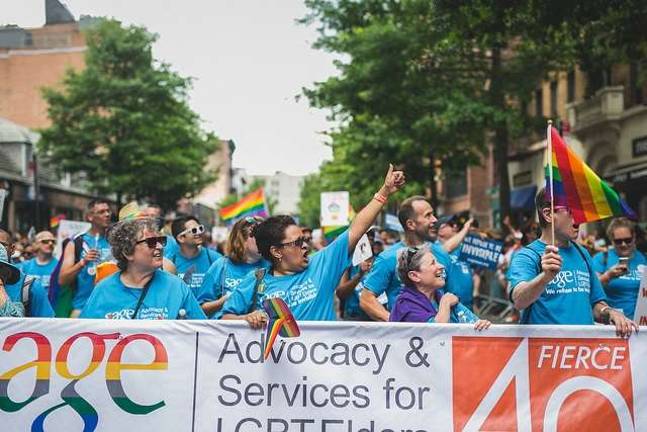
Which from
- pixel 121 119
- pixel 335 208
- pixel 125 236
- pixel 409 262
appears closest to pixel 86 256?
pixel 125 236

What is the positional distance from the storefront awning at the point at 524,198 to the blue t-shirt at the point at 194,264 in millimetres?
27938

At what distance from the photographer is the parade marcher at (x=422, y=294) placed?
5.29 meters

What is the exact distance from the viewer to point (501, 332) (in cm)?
486

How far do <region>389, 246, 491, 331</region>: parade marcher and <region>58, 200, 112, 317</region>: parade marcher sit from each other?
3.16 metres

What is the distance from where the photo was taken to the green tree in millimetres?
40969

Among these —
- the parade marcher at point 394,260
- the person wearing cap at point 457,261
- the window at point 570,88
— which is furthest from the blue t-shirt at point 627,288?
the window at point 570,88

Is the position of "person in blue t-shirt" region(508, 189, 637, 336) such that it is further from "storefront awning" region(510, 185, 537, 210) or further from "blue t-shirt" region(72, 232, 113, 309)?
"storefront awning" region(510, 185, 537, 210)

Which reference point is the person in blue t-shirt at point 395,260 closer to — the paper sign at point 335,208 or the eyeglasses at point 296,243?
the eyeglasses at point 296,243

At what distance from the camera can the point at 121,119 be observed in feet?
133

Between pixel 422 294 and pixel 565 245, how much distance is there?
87 centimetres

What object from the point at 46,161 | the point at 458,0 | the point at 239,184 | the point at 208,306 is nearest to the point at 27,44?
the point at 46,161

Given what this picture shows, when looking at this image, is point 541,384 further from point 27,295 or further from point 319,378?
point 27,295

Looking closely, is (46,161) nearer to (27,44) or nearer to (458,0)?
(27,44)

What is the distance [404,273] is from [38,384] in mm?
2129
